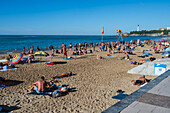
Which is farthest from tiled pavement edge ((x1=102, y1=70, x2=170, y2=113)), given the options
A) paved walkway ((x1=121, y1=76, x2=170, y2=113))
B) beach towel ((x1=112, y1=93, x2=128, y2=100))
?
beach towel ((x1=112, y1=93, x2=128, y2=100))

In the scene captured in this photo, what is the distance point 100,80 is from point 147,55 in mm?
10601

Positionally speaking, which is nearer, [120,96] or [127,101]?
[127,101]

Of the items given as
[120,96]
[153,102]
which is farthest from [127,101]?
[120,96]

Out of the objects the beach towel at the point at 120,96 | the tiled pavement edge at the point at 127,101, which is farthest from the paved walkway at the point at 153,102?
the beach towel at the point at 120,96

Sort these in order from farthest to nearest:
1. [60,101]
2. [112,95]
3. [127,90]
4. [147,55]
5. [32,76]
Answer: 1. [147,55]
2. [32,76]
3. [127,90]
4. [112,95]
5. [60,101]

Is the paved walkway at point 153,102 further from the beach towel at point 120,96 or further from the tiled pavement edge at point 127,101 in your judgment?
the beach towel at point 120,96

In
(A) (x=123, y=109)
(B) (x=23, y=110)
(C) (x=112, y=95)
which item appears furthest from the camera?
(C) (x=112, y=95)

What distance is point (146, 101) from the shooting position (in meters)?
3.28

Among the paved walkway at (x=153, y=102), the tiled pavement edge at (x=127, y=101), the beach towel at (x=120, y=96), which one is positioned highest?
the tiled pavement edge at (x=127, y=101)

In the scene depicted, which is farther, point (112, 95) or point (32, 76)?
point (32, 76)

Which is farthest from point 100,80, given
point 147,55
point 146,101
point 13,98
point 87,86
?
point 147,55

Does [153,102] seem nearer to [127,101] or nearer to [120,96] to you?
[127,101]

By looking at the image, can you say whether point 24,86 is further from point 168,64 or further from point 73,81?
point 168,64

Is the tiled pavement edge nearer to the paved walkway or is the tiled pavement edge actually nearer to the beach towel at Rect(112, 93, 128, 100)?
the paved walkway
